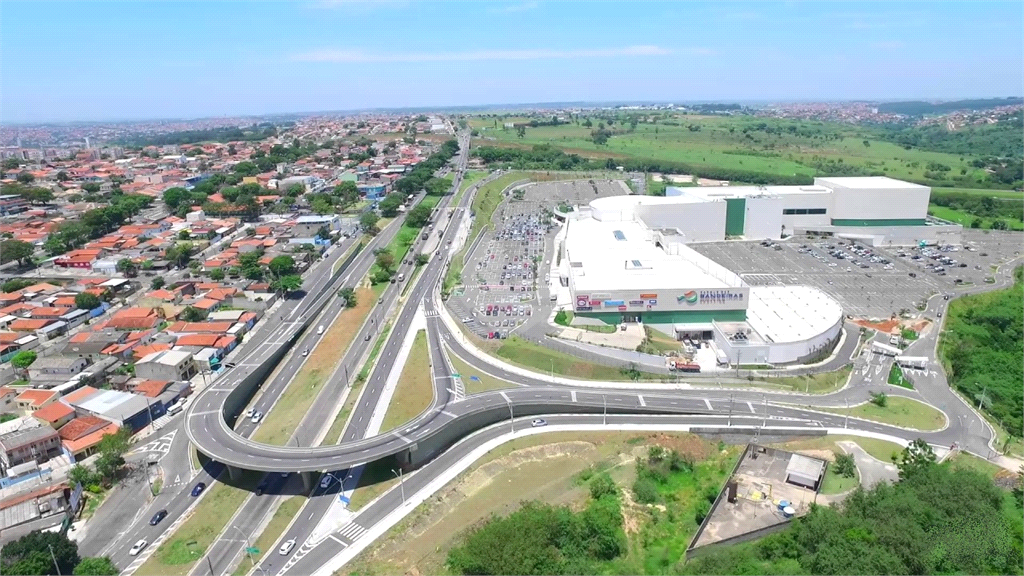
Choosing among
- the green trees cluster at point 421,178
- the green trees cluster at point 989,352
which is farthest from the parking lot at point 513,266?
the green trees cluster at point 989,352

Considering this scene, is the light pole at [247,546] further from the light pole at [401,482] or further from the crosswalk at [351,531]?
the light pole at [401,482]

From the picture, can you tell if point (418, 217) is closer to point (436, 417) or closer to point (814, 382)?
point (436, 417)

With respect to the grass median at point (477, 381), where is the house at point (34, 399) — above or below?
above

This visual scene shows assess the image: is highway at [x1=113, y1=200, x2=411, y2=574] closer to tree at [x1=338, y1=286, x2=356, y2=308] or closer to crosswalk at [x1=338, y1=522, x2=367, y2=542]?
tree at [x1=338, y1=286, x2=356, y2=308]

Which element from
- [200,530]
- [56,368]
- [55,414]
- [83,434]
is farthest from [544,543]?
[56,368]

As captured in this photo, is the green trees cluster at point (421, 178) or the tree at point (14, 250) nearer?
the tree at point (14, 250)

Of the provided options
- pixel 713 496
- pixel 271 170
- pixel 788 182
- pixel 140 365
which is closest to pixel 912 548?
pixel 713 496

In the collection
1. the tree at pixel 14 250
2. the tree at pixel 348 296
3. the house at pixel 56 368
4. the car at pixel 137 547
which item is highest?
the tree at pixel 14 250
